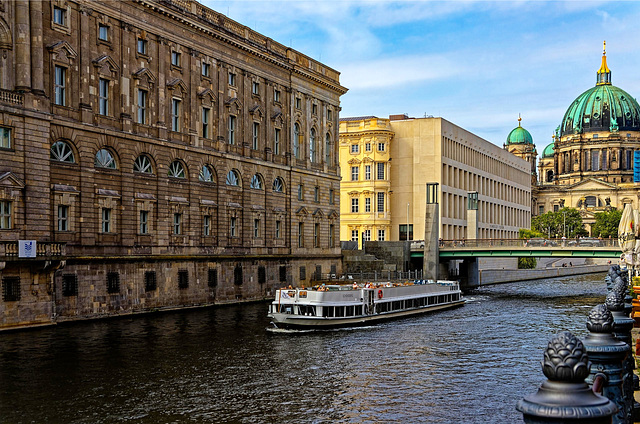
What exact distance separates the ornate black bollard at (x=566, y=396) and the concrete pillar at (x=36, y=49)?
46.5 meters

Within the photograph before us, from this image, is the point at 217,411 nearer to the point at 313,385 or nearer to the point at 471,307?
the point at 313,385

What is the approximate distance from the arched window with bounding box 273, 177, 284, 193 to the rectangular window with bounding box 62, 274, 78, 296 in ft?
99.8

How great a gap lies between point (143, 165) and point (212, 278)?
490 inches

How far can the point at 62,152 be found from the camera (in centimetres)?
5134

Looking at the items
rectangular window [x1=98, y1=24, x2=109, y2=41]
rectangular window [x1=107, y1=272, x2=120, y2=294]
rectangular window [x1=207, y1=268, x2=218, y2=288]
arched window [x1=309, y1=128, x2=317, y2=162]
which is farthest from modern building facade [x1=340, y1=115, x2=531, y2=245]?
rectangular window [x1=107, y1=272, x2=120, y2=294]

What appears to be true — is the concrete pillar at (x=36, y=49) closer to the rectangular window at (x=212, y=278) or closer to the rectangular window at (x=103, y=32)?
the rectangular window at (x=103, y=32)

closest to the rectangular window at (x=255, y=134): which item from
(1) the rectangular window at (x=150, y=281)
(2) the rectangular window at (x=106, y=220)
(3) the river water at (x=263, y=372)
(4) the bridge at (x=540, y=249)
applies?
(1) the rectangular window at (x=150, y=281)

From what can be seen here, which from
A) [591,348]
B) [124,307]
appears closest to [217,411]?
[591,348]

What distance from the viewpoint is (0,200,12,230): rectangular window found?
45.8 m

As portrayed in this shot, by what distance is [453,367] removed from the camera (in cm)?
3688

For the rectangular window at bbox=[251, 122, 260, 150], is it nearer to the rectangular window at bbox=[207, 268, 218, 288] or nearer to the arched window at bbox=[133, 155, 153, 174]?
the rectangular window at bbox=[207, 268, 218, 288]

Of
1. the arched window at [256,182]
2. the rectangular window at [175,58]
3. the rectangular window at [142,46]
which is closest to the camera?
the rectangular window at [142,46]

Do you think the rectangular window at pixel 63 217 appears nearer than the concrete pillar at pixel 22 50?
No

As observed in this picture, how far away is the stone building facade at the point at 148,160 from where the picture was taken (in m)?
47.3
